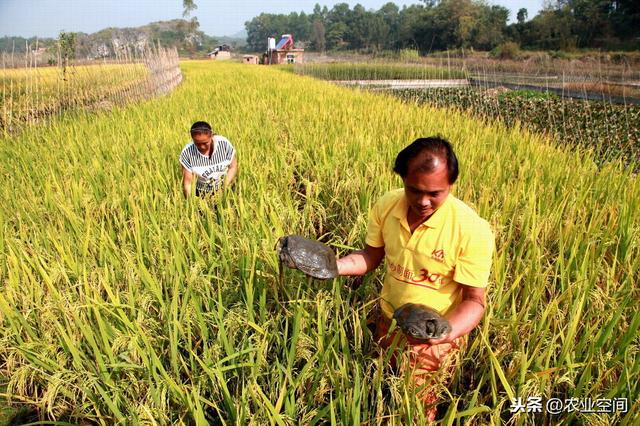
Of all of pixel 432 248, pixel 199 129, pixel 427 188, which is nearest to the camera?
pixel 427 188

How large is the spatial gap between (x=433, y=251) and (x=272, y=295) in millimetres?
739

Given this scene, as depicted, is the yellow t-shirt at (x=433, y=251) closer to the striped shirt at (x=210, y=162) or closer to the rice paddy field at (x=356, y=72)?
the striped shirt at (x=210, y=162)

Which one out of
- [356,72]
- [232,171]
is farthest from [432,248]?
[356,72]

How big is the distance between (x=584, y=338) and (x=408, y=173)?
29.5 inches

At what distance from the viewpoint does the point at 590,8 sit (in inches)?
1150

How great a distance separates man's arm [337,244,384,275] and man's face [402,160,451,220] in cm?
31

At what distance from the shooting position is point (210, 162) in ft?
8.68

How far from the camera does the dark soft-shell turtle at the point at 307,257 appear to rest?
1.10 metres

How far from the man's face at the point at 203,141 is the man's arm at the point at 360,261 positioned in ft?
5.47

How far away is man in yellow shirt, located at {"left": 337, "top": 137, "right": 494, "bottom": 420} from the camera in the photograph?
1000 millimetres

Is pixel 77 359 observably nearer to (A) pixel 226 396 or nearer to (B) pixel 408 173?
(A) pixel 226 396

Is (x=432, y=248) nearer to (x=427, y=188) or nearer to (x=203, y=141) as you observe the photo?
(x=427, y=188)

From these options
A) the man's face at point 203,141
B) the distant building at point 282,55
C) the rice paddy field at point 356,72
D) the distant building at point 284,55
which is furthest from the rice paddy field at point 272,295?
the distant building at point 284,55

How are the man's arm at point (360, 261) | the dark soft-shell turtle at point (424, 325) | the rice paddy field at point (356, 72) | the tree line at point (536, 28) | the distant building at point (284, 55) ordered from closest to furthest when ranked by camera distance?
the dark soft-shell turtle at point (424, 325) < the man's arm at point (360, 261) < the rice paddy field at point (356, 72) < the tree line at point (536, 28) < the distant building at point (284, 55)
